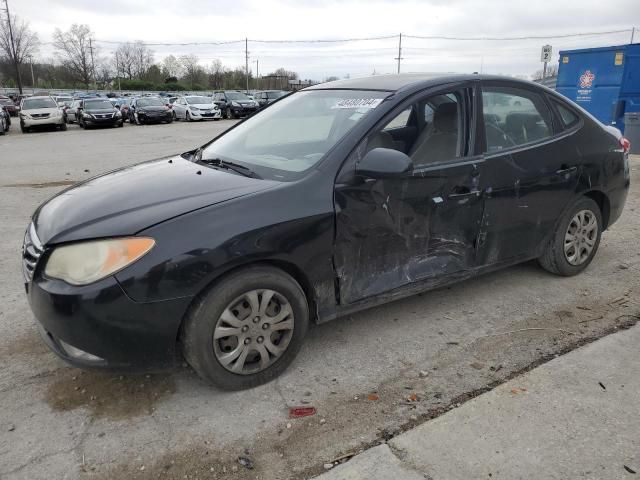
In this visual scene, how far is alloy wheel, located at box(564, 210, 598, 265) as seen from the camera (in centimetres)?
431

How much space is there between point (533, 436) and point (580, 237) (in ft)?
7.96

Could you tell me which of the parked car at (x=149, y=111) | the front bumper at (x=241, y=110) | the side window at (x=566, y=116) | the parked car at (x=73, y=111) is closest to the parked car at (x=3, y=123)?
the parked car at (x=73, y=111)

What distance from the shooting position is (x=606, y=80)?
13.0 meters

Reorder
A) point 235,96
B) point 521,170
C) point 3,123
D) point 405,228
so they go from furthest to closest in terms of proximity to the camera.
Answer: point 235,96
point 3,123
point 521,170
point 405,228

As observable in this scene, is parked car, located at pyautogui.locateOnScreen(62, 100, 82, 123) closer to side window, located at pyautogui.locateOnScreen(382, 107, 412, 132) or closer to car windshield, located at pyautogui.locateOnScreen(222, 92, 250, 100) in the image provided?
car windshield, located at pyautogui.locateOnScreen(222, 92, 250, 100)

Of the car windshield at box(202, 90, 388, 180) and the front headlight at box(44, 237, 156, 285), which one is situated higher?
the car windshield at box(202, 90, 388, 180)

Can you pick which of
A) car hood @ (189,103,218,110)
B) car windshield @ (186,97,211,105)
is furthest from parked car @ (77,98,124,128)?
car windshield @ (186,97,211,105)

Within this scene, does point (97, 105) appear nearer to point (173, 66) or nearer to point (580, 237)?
point (580, 237)

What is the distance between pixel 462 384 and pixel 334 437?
33.9 inches

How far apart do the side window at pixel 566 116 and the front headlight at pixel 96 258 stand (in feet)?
10.9

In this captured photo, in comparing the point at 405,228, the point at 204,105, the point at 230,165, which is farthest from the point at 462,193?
the point at 204,105

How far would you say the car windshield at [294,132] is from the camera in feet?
10.5

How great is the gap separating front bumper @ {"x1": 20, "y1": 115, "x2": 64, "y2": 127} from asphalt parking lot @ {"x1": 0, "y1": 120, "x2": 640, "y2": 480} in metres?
21.0

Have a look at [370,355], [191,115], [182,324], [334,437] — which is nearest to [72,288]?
[182,324]
